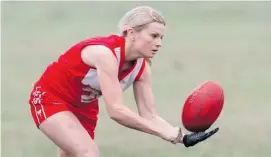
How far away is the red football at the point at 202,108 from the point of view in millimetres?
6250

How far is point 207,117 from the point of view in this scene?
626cm

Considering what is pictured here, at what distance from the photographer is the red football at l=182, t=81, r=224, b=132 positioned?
20.5 feet

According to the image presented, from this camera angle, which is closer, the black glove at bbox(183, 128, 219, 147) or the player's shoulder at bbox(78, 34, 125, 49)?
the black glove at bbox(183, 128, 219, 147)

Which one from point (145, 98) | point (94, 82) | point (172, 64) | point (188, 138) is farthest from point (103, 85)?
point (172, 64)

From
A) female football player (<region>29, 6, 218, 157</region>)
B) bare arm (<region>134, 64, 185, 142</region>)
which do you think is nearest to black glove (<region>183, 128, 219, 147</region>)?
female football player (<region>29, 6, 218, 157</region>)

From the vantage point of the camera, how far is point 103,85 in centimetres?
596

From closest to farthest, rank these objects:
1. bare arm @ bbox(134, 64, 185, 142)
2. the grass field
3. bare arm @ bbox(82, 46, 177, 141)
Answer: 1. bare arm @ bbox(82, 46, 177, 141)
2. bare arm @ bbox(134, 64, 185, 142)
3. the grass field

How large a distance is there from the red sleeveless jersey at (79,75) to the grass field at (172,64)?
2.15 meters

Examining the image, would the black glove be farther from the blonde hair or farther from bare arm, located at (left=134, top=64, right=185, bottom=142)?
the blonde hair

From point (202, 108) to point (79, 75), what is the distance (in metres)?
0.79

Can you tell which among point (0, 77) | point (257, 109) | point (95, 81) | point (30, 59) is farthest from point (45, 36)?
point (95, 81)

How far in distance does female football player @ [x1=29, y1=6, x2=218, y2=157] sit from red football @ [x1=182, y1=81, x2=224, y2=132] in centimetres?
16

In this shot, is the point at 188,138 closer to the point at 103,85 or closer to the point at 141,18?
the point at 103,85

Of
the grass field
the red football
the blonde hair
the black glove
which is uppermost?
the blonde hair
